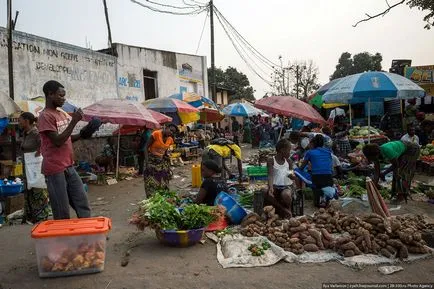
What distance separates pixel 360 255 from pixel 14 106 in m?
6.67

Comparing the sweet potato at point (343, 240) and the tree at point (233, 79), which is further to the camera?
the tree at point (233, 79)

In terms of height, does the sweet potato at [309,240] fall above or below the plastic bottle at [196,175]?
below

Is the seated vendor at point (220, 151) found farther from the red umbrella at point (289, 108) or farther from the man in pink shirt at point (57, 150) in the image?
the man in pink shirt at point (57, 150)

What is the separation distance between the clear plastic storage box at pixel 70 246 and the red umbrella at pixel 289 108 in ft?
20.7

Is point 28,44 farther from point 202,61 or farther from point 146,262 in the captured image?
point 202,61

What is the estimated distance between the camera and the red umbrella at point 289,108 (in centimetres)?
928

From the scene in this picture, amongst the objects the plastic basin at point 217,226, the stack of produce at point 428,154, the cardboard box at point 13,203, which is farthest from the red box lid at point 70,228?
the stack of produce at point 428,154

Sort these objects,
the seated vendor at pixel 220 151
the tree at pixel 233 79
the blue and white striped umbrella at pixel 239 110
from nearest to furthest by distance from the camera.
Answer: the seated vendor at pixel 220 151 < the blue and white striped umbrella at pixel 239 110 < the tree at pixel 233 79

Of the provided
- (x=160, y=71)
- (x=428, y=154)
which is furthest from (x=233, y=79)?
(x=428, y=154)

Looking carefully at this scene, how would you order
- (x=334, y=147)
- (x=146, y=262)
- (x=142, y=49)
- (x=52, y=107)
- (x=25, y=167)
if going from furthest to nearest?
(x=142, y=49)
(x=334, y=147)
(x=25, y=167)
(x=146, y=262)
(x=52, y=107)

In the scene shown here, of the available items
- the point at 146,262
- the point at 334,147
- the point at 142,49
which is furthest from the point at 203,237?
the point at 142,49

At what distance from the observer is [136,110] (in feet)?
29.2

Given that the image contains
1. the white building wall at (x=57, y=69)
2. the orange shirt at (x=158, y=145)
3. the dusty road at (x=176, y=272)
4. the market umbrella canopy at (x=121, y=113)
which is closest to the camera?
the dusty road at (x=176, y=272)

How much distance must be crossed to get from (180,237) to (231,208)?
1.30 meters
